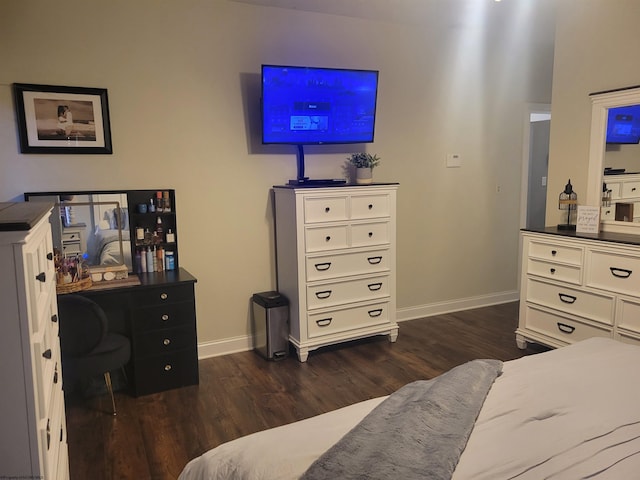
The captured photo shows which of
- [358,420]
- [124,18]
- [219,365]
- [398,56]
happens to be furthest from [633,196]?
[124,18]

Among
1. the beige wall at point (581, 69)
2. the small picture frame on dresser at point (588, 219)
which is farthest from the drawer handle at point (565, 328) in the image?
the beige wall at point (581, 69)

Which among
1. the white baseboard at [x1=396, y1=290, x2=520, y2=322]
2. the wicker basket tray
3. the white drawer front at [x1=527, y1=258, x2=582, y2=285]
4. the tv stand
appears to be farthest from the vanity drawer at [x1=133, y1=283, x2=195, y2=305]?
the white drawer front at [x1=527, y1=258, x2=582, y2=285]

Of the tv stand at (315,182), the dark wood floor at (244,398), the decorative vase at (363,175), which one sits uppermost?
the decorative vase at (363,175)

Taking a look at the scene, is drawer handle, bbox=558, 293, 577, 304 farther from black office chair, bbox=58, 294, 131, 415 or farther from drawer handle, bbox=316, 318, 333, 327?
black office chair, bbox=58, 294, 131, 415

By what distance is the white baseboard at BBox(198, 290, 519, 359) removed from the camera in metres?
3.79

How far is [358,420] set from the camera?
4.99ft

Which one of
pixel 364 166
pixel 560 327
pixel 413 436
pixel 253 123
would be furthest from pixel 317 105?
pixel 413 436

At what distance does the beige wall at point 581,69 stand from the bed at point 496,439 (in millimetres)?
2399

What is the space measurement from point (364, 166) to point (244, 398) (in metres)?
2.02

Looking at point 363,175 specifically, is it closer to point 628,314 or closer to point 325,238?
point 325,238

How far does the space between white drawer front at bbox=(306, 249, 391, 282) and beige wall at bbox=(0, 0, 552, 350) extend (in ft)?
1.61

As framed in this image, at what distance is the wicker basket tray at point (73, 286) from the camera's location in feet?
9.43

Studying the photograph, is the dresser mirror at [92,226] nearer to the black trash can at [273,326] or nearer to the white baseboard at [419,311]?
the white baseboard at [419,311]

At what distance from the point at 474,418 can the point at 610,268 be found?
2.17 meters
